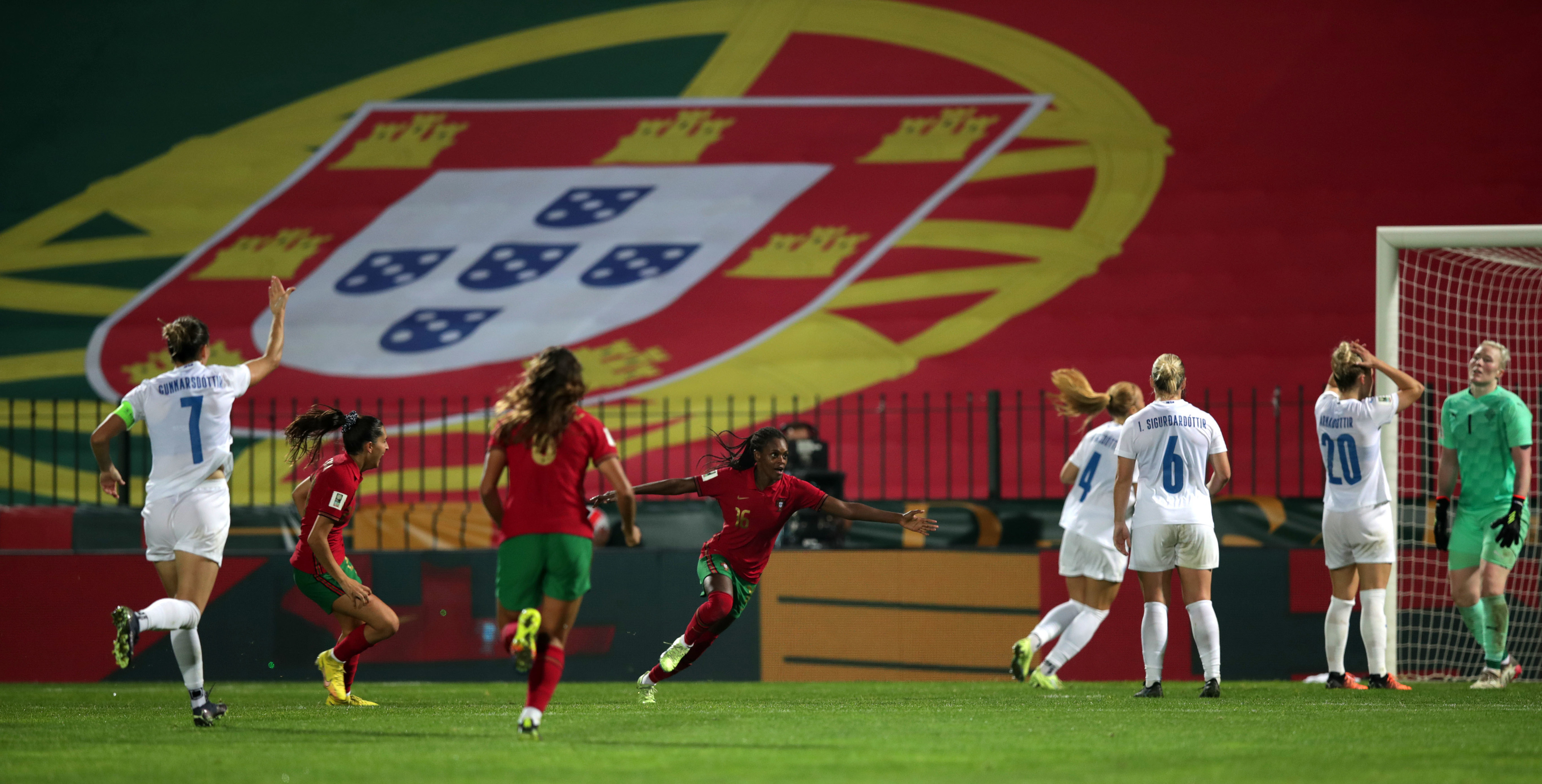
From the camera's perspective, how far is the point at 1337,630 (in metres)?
8.73

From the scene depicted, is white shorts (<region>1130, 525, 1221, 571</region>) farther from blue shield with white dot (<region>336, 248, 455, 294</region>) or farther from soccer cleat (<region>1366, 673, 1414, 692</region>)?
blue shield with white dot (<region>336, 248, 455, 294</region>)

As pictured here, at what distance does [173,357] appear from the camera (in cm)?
687

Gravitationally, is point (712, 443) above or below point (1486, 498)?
above

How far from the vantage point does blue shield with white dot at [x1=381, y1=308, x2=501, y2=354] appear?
54.7 feet

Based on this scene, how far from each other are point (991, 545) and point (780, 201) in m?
6.93

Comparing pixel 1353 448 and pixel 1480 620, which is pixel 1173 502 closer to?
pixel 1353 448

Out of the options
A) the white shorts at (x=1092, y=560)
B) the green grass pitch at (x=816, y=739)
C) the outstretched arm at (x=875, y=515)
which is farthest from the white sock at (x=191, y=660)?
the white shorts at (x=1092, y=560)

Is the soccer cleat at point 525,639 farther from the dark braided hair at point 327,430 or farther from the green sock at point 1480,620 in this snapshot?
the green sock at point 1480,620

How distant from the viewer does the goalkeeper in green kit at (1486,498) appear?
28.5 ft

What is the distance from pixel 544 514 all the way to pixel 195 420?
86.6 inches

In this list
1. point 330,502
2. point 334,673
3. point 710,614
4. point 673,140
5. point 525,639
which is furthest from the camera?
point 673,140

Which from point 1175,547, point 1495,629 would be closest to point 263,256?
point 1175,547

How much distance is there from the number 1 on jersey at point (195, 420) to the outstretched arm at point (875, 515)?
129 inches

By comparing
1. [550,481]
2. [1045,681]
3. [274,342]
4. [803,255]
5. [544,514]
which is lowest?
[1045,681]
